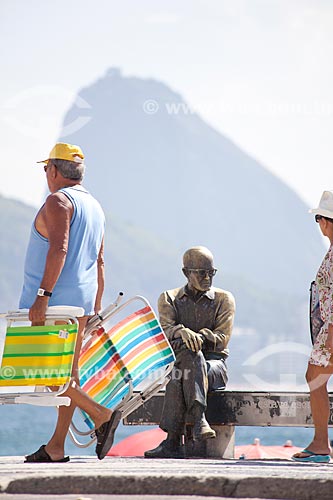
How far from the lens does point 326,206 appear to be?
7.23 meters

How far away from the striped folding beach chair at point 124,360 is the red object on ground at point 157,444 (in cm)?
1182

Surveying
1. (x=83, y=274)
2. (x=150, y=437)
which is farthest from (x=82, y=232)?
(x=150, y=437)

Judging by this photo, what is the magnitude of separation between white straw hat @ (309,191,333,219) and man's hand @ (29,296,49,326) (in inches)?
67.5

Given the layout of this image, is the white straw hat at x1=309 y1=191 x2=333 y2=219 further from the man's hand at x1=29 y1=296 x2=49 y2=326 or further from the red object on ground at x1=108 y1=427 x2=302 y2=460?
the red object on ground at x1=108 y1=427 x2=302 y2=460

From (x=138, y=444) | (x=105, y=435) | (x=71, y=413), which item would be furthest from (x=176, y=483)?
(x=138, y=444)

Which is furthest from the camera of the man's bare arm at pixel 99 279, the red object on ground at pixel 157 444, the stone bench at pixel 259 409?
the red object on ground at pixel 157 444

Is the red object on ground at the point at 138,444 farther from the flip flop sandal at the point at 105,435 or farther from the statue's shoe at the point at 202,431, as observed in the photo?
the flip flop sandal at the point at 105,435

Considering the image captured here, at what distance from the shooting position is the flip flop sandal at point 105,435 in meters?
6.68

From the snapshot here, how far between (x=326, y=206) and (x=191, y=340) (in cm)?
129

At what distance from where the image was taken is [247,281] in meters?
168

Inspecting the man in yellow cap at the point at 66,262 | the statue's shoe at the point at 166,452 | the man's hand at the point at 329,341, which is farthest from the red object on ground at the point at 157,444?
the man in yellow cap at the point at 66,262

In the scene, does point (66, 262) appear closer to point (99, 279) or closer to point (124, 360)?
point (99, 279)

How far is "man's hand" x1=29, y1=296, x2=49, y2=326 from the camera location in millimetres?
6637

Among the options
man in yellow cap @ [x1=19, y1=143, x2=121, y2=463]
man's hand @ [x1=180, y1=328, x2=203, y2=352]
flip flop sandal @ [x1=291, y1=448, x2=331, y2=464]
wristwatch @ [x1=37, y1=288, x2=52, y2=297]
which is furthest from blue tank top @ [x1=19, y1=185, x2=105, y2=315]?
flip flop sandal @ [x1=291, y1=448, x2=331, y2=464]
